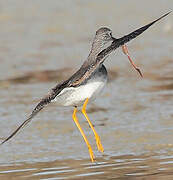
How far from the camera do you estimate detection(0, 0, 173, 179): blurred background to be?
7020mm

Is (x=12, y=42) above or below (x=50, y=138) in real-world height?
above

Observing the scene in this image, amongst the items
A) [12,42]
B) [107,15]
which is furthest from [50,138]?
[107,15]

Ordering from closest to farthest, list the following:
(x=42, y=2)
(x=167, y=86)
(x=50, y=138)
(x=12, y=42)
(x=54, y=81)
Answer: (x=50, y=138) → (x=167, y=86) → (x=54, y=81) → (x=12, y=42) → (x=42, y=2)

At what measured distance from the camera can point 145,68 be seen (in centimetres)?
1202

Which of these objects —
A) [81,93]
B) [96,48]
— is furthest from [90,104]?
[81,93]

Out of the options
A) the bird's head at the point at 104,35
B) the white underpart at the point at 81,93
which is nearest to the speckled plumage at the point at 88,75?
the white underpart at the point at 81,93

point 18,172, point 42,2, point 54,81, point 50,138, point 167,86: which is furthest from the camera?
point 42,2

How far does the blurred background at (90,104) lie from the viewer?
7.02m

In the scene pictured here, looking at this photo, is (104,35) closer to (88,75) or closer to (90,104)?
(88,75)

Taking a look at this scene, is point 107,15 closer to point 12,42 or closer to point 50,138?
point 12,42

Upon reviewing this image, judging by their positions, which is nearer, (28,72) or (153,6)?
(28,72)

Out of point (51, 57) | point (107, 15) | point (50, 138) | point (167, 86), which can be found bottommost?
point (50, 138)

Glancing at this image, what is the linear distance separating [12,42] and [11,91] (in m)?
3.39

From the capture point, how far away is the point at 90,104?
10.1m
